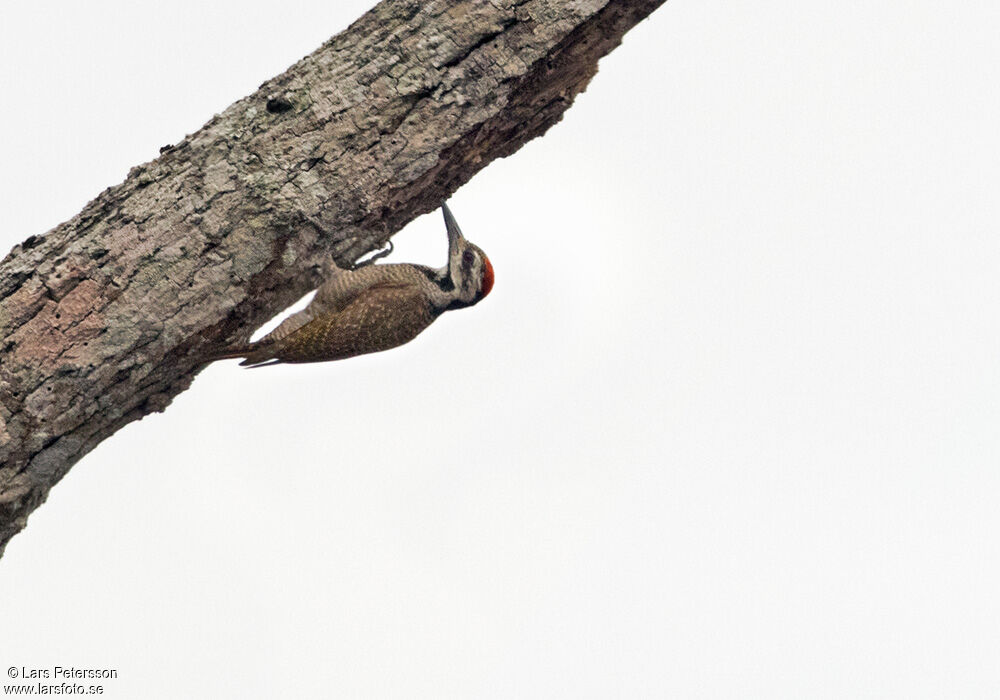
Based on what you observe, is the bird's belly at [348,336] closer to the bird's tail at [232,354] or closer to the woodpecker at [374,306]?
the woodpecker at [374,306]

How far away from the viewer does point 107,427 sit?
3943mm

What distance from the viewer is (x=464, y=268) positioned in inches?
225

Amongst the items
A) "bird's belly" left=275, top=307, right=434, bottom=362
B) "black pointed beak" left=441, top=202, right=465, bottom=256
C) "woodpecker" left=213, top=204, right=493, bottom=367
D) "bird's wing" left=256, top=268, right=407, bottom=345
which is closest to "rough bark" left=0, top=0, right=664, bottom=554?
"woodpecker" left=213, top=204, right=493, bottom=367

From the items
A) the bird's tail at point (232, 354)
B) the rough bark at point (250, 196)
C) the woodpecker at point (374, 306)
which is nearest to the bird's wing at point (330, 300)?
the woodpecker at point (374, 306)

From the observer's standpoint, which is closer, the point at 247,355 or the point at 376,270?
the point at 247,355

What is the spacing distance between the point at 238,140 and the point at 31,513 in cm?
184

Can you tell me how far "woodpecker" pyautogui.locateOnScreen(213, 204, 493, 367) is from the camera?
186 inches

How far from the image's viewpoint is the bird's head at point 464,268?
18.7ft

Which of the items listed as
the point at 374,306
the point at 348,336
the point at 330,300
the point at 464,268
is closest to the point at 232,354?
the point at 330,300

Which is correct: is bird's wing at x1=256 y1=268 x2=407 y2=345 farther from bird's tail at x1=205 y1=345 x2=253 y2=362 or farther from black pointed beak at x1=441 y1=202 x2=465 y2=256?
black pointed beak at x1=441 y1=202 x2=465 y2=256

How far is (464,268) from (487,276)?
150 millimetres

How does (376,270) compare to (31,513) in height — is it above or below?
above

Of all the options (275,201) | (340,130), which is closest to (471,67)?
(340,130)

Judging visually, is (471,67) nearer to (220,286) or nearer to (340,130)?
(340,130)
